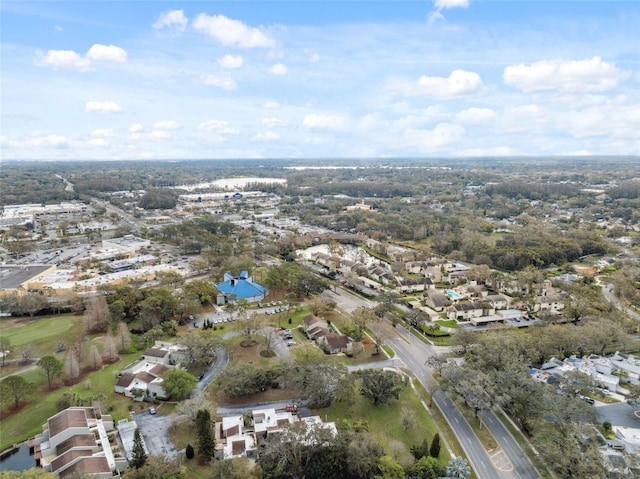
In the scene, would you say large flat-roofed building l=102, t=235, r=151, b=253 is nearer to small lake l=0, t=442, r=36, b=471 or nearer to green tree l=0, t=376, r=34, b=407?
green tree l=0, t=376, r=34, b=407

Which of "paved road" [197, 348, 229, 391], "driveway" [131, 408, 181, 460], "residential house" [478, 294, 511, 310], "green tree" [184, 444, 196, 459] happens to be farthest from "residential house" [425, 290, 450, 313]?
"green tree" [184, 444, 196, 459]

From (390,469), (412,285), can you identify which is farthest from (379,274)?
(390,469)

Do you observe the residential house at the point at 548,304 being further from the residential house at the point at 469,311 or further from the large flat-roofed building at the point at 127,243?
the large flat-roofed building at the point at 127,243

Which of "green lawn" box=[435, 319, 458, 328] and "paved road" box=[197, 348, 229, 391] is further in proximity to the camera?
"green lawn" box=[435, 319, 458, 328]

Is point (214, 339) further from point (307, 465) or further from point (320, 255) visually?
point (320, 255)

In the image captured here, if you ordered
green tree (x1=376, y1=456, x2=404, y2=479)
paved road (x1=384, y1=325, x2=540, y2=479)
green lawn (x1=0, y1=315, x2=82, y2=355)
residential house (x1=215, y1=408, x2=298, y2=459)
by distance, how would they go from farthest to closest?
green lawn (x1=0, y1=315, x2=82, y2=355) → residential house (x1=215, y1=408, x2=298, y2=459) → paved road (x1=384, y1=325, x2=540, y2=479) → green tree (x1=376, y1=456, x2=404, y2=479)

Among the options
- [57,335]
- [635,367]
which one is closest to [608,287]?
[635,367]
